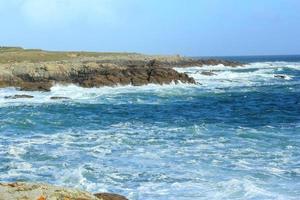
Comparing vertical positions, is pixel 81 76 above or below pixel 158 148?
above

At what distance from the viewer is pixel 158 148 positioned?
15320 millimetres

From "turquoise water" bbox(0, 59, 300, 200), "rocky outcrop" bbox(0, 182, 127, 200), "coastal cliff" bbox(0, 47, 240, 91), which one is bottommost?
"turquoise water" bbox(0, 59, 300, 200)

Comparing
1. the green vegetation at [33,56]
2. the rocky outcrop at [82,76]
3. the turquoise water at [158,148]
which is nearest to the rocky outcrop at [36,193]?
the turquoise water at [158,148]

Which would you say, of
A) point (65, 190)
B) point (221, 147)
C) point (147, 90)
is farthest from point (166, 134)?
point (147, 90)

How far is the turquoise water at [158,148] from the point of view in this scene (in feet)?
36.1

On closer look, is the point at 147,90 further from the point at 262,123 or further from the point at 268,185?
the point at 268,185

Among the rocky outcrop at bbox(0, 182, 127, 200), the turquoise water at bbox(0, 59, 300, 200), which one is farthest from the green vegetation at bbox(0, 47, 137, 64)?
the rocky outcrop at bbox(0, 182, 127, 200)

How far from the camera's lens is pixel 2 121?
22.6 meters

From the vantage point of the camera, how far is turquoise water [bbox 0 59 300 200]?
1101 cm

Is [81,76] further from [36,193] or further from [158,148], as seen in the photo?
[36,193]

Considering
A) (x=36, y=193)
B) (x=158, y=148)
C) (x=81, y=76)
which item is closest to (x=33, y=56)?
(x=81, y=76)

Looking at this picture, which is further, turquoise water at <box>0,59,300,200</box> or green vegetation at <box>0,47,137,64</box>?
green vegetation at <box>0,47,137,64</box>

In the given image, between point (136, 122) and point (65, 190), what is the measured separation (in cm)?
1712

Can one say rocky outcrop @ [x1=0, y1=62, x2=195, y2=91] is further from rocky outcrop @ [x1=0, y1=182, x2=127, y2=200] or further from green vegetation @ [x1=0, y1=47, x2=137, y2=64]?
rocky outcrop @ [x1=0, y1=182, x2=127, y2=200]
